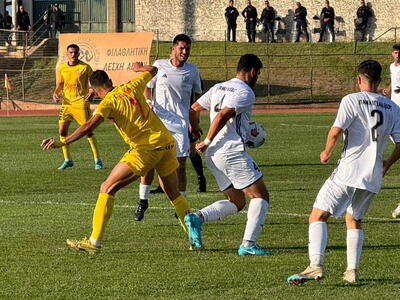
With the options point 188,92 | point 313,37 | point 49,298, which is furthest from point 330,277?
point 313,37

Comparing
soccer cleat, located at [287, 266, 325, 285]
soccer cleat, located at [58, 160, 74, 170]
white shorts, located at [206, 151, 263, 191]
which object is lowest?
soccer cleat, located at [58, 160, 74, 170]

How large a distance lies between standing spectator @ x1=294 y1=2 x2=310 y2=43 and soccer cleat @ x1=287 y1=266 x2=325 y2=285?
152ft

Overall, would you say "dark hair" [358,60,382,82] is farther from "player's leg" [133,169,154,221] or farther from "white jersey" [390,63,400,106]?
"white jersey" [390,63,400,106]

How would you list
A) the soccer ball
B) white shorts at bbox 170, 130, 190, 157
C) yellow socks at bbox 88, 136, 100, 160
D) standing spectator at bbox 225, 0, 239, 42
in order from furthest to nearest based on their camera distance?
1. standing spectator at bbox 225, 0, 239, 42
2. yellow socks at bbox 88, 136, 100, 160
3. white shorts at bbox 170, 130, 190, 157
4. the soccer ball

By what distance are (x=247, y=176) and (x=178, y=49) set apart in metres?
3.13

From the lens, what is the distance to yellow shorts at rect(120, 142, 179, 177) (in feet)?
38.4

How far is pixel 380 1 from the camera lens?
5778 centimetres

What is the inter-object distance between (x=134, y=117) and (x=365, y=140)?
2.72 m

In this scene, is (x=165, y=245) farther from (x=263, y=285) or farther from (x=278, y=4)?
(x=278, y=4)

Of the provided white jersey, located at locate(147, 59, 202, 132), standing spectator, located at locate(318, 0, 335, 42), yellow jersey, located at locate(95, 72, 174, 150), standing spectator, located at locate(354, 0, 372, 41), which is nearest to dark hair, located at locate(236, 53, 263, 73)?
yellow jersey, located at locate(95, 72, 174, 150)

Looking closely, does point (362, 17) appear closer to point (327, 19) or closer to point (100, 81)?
point (327, 19)

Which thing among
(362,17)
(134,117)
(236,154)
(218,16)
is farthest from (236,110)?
(218,16)

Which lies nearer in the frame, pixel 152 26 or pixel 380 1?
pixel 380 1

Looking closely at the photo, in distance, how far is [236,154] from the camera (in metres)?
11.6
